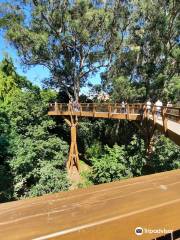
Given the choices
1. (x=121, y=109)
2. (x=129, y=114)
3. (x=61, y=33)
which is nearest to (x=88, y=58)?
(x=61, y=33)

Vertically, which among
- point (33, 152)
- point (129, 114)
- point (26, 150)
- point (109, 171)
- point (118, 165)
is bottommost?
point (109, 171)

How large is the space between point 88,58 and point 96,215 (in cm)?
2479

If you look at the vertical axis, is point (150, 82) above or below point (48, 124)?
above

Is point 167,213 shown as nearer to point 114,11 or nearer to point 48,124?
point 48,124

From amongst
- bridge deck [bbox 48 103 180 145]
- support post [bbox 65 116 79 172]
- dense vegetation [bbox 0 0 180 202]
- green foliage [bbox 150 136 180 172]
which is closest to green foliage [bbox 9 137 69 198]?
dense vegetation [bbox 0 0 180 202]

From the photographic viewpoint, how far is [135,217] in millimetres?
908

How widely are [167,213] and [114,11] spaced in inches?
949

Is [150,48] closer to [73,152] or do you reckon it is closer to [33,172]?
[73,152]

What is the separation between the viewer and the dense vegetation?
2103 cm

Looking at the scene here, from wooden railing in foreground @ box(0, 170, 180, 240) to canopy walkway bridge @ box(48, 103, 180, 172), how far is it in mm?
6913

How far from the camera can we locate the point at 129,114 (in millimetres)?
16219

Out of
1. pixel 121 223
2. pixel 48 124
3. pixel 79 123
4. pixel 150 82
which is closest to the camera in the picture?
pixel 121 223

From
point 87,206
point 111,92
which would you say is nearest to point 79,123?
point 111,92

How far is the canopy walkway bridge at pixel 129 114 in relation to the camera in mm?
9414
